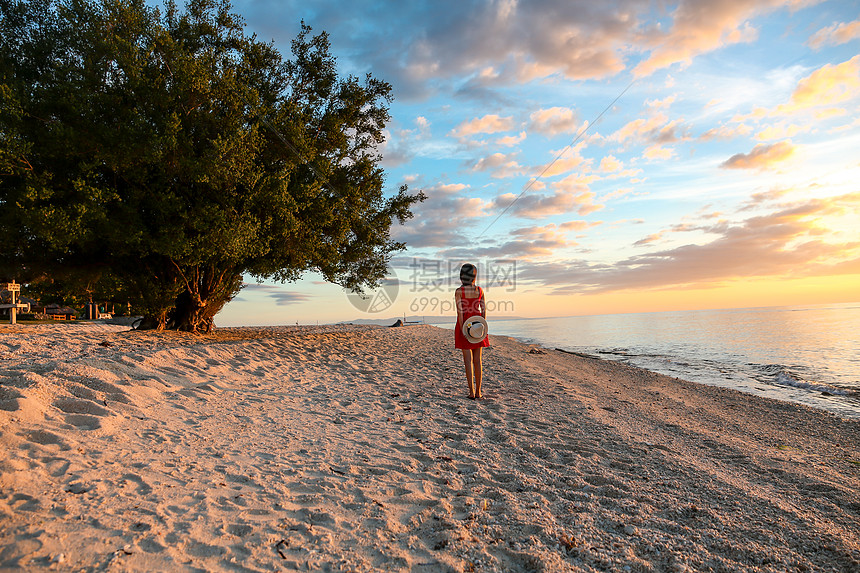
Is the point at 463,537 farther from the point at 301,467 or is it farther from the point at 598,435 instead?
the point at 598,435

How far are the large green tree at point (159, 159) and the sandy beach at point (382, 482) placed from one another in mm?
5429

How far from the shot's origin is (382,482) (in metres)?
3.65

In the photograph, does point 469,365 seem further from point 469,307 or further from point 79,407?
point 79,407

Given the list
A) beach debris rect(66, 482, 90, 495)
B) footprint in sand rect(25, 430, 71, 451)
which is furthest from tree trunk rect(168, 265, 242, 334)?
beach debris rect(66, 482, 90, 495)

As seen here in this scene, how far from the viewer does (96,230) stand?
11.5 metres

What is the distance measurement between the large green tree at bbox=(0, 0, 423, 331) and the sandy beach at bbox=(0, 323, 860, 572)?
17.8 ft

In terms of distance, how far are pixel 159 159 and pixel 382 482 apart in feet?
35.7

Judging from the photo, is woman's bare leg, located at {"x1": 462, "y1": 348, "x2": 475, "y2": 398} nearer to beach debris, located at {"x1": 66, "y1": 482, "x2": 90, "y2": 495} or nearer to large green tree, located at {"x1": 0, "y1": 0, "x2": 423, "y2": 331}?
beach debris, located at {"x1": 66, "y1": 482, "x2": 90, "y2": 495}

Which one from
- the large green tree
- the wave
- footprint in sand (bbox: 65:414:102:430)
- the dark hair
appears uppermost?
the large green tree

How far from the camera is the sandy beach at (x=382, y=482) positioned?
2.55 m

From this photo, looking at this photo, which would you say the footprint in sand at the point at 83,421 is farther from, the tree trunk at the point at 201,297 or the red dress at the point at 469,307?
the tree trunk at the point at 201,297

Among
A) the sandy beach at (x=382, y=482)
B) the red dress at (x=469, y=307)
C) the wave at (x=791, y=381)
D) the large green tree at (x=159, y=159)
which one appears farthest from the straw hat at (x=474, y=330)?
the wave at (x=791, y=381)

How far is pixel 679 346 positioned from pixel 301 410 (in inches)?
966

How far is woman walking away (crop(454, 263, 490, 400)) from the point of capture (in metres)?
7.14
